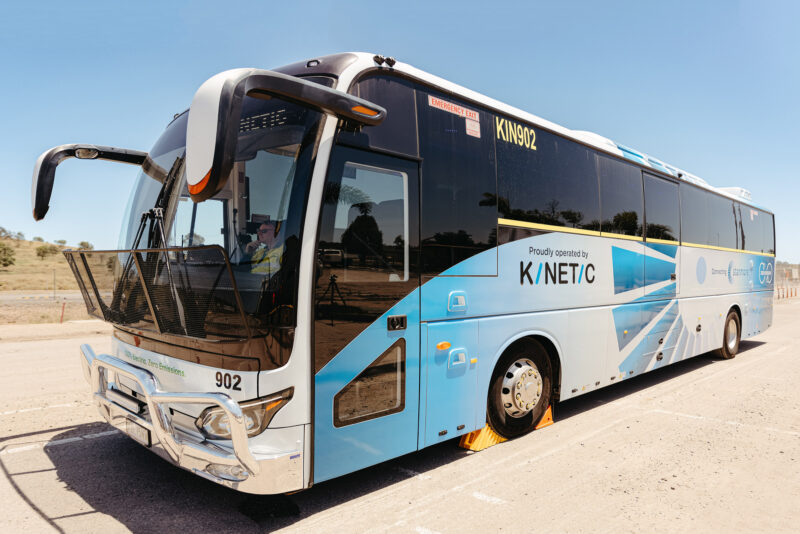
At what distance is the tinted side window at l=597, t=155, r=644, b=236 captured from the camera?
6730 mm

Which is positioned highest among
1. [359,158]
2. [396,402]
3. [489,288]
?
[359,158]

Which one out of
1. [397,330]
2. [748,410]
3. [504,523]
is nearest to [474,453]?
[504,523]

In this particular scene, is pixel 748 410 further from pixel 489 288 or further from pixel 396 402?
pixel 396 402

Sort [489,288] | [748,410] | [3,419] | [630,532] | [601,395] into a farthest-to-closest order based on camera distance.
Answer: [601,395] < [748,410] < [3,419] < [489,288] < [630,532]

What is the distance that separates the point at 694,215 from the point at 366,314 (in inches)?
299

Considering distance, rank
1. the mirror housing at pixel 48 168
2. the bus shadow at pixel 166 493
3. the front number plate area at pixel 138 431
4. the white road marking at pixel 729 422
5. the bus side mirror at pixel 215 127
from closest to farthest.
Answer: the bus side mirror at pixel 215 127
the bus shadow at pixel 166 493
the front number plate area at pixel 138 431
the mirror housing at pixel 48 168
the white road marking at pixel 729 422

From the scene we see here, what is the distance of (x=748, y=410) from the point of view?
269 inches

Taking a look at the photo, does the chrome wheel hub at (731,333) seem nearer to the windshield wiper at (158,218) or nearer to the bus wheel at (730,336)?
the bus wheel at (730,336)

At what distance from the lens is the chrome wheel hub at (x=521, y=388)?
5293mm

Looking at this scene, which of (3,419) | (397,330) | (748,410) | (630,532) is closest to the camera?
(630,532)

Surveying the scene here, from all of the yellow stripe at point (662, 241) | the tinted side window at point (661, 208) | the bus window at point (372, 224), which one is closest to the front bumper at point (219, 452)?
the bus window at point (372, 224)

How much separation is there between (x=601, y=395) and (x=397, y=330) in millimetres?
5057

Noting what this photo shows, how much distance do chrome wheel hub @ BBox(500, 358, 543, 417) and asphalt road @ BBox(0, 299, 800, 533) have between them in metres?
0.38

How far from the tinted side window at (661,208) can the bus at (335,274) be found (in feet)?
6.42
